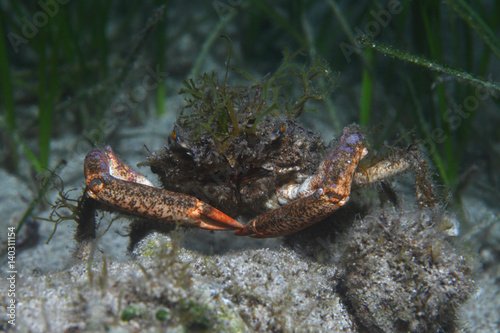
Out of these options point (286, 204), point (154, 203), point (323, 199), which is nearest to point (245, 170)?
point (286, 204)

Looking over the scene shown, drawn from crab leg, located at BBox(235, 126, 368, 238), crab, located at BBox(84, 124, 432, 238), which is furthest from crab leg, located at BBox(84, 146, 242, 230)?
crab leg, located at BBox(235, 126, 368, 238)

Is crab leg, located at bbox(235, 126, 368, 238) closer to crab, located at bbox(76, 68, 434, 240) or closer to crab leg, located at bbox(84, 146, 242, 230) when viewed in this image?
crab, located at bbox(76, 68, 434, 240)

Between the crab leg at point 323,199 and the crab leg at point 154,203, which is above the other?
the crab leg at point 154,203

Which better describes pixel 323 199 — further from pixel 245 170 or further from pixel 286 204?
pixel 245 170

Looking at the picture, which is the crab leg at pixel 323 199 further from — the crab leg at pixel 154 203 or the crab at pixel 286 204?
the crab leg at pixel 154 203

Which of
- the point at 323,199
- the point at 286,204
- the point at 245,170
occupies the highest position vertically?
the point at 245,170

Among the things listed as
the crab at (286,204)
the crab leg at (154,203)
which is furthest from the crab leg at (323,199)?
the crab leg at (154,203)

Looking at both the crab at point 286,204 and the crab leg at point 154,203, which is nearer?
the crab at point 286,204
